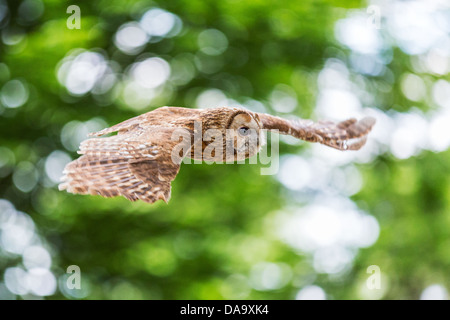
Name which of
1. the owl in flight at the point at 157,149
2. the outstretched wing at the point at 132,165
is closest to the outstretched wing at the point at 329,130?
the owl in flight at the point at 157,149

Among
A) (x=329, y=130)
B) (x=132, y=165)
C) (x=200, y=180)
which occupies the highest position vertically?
(x=200, y=180)

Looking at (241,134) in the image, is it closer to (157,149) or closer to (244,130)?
(244,130)

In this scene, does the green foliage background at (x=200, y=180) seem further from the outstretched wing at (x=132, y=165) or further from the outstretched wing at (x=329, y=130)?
the outstretched wing at (x=132, y=165)

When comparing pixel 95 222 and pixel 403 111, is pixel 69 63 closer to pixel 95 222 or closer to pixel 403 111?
pixel 95 222

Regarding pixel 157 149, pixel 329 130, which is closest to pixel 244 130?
pixel 157 149

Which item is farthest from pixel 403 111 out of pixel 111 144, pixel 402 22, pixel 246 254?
pixel 111 144

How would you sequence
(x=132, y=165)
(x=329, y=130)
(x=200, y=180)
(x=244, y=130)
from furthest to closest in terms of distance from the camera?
(x=200, y=180), (x=329, y=130), (x=244, y=130), (x=132, y=165)

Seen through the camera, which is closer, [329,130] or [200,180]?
[329,130]
